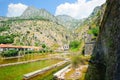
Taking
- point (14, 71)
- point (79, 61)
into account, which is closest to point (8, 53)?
point (14, 71)

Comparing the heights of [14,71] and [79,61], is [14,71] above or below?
below

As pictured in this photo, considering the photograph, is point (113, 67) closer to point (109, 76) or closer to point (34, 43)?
point (109, 76)

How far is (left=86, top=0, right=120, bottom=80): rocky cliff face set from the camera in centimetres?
1498

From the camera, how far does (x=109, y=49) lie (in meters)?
19.1

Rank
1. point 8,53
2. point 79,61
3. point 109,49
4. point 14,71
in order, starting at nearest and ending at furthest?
point 109,49
point 14,71
point 79,61
point 8,53

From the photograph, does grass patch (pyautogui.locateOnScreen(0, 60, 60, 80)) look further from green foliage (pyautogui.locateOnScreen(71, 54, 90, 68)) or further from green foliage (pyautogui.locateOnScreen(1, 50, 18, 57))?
green foliage (pyautogui.locateOnScreen(1, 50, 18, 57))

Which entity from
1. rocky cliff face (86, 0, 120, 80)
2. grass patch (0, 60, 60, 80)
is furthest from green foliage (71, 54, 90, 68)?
rocky cliff face (86, 0, 120, 80)

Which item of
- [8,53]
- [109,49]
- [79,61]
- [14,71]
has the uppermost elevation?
[109,49]

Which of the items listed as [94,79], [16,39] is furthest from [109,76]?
[16,39]

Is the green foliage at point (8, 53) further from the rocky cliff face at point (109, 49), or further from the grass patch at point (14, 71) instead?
the rocky cliff face at point (109, 49)

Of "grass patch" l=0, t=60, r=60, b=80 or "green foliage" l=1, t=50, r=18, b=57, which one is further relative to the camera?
"green foliage" l=1, t=50, r=18, b=57

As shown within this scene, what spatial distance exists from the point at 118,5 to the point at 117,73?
227 inches

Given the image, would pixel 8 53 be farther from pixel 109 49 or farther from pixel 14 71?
pixel 109 49

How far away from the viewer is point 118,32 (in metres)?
15.3
